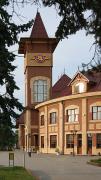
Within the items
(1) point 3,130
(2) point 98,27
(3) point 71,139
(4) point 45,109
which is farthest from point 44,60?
(2) point 98,27

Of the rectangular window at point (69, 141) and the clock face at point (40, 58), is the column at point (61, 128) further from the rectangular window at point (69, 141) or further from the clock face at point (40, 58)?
the clock face at point (40, 58)

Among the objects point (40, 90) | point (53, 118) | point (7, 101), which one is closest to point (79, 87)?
point (53, 118)

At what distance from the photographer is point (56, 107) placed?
255ft

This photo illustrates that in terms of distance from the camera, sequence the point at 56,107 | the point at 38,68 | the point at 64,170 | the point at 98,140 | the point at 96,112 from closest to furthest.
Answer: the point at 64,170 → the point at 98,140 → the point at 96,112 → the point at 56,107 → the point at 38,68

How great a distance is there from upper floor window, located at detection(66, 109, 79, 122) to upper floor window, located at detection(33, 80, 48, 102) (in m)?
16.2

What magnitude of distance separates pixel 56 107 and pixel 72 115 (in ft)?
12.7

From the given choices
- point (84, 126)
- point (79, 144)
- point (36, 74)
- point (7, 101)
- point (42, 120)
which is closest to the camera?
point (7, 101)

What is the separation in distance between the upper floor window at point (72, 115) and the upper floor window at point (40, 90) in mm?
16209

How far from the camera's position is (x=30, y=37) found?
291 feet

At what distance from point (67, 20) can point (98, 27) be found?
101cm

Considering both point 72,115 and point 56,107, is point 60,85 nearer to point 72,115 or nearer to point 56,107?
point 56,107

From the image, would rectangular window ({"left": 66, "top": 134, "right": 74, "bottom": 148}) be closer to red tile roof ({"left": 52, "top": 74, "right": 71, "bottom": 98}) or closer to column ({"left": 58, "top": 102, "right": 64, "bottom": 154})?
column ({"left": 58, "top": 102, "right": 64, "bottom": 154})

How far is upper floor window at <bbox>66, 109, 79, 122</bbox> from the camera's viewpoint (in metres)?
74.1

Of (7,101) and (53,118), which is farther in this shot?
(53,118)
